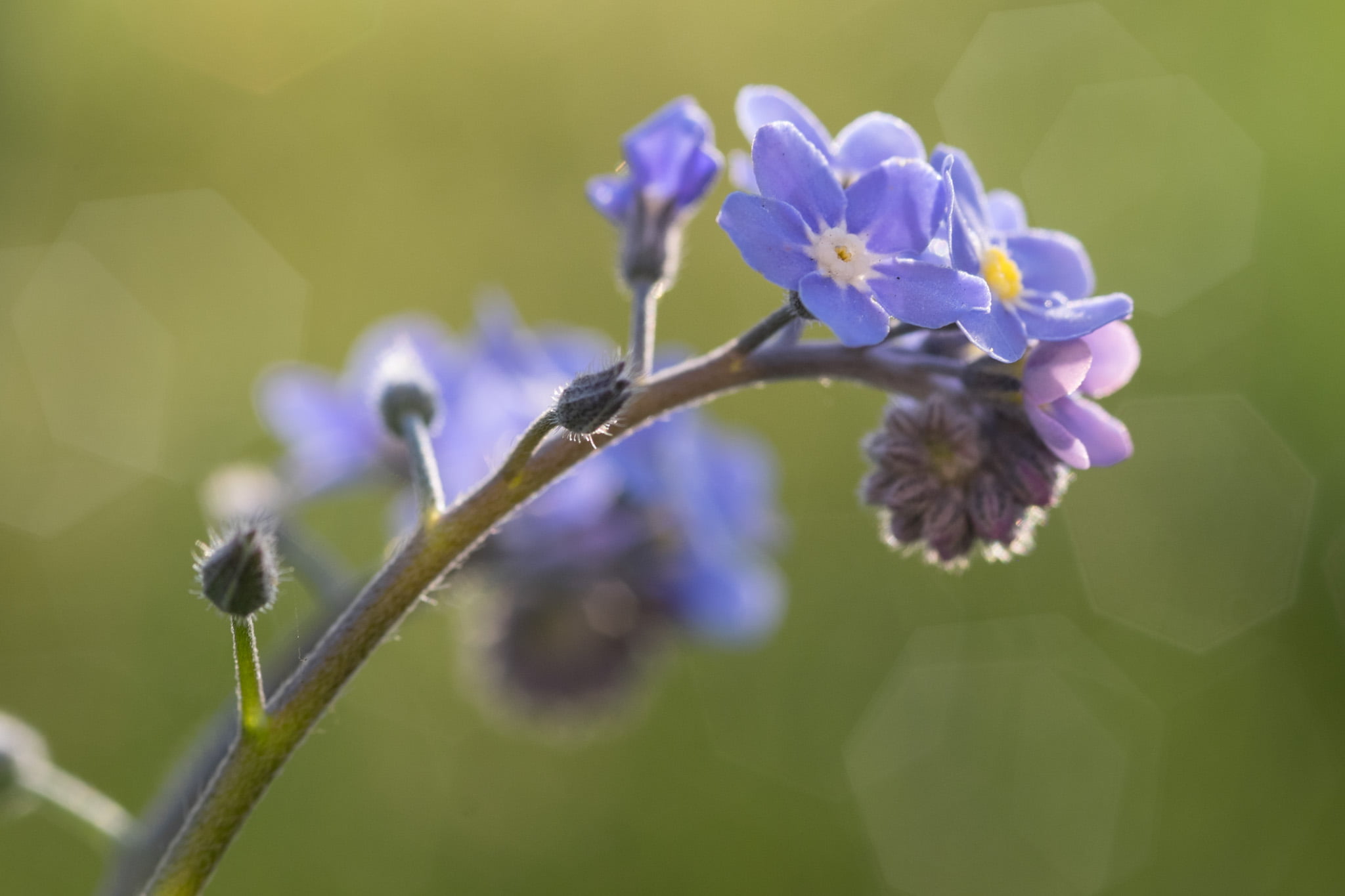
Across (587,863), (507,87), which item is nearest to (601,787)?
(587,863)

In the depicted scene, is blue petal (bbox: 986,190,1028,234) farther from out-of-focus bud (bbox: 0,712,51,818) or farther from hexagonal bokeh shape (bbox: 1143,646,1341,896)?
hexagonal bokeh shape (bbox: 1143,646,1341,896)

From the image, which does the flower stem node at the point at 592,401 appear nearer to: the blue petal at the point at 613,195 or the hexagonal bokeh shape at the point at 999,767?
the blue petal at the point at 613,195

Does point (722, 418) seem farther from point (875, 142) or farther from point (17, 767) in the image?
point (875, 142)

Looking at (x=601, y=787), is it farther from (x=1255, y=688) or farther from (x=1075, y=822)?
(x=1255, y=688)

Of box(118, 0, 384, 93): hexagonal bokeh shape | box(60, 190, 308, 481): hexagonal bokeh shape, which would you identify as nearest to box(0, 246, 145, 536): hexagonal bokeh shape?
box(60, 190, 308, 481): hexagonal bokeh shape

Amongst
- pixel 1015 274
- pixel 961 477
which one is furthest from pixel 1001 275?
pixel 961 477
